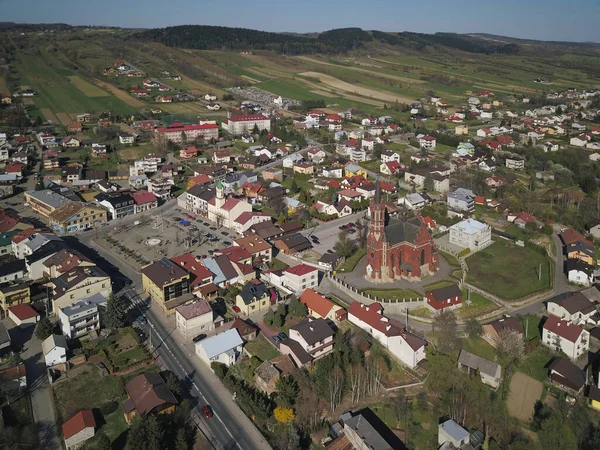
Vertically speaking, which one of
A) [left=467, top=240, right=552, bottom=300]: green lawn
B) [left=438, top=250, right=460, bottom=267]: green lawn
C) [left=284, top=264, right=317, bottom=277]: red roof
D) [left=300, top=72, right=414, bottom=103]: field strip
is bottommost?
[left=467, top=240, right=552, bottom=300]: green lawn

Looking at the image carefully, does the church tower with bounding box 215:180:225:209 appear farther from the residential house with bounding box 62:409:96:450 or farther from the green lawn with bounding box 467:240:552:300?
the residential house with bounding box 62:409:96:450

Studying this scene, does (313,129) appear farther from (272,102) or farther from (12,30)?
(12,30)

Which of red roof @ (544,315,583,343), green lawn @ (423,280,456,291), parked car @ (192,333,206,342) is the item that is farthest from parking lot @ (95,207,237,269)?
red roof @ (544,315,583,343)

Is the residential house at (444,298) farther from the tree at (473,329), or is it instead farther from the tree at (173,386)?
the tree at (173,386)

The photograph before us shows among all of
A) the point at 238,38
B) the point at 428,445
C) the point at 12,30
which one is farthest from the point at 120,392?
the point at 12,30

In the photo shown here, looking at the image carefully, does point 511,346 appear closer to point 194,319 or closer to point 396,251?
point 396,251

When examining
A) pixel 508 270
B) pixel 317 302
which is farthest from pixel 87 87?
pixel 508 270
